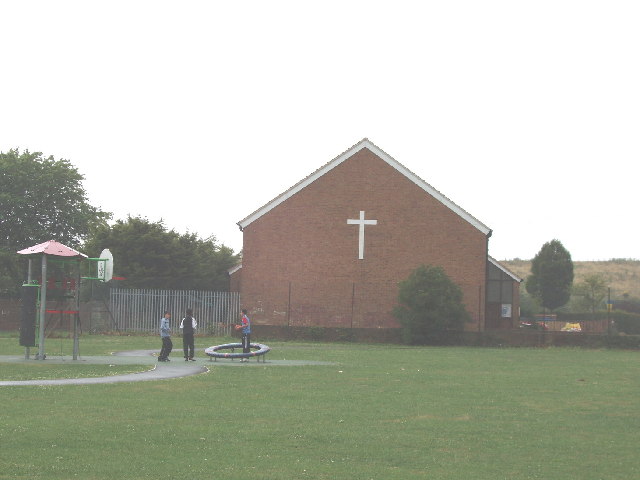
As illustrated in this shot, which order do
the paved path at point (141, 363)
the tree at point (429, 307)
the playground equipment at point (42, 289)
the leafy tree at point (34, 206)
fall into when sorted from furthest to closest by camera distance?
the leafy tree at point (34, 206) < the tree at point (429, 307) < the playground equipment at point (42, 289) < the paved path at point (141, 363)

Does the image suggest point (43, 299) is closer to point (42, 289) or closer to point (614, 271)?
point (42, 289)

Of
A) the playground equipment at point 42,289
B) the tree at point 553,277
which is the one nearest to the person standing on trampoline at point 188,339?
the playground equipment at point 42,289

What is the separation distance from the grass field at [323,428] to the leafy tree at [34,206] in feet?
147

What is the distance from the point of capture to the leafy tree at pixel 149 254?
62438 mm

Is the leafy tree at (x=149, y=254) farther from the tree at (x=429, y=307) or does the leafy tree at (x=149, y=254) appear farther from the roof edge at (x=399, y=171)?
the tree at (x=429, y=307)

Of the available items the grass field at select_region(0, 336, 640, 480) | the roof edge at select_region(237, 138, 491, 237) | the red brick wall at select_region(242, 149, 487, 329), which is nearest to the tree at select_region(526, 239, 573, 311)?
the roof edge at select_region(237, 138, 491, 237)

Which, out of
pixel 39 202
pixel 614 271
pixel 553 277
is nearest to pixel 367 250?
pixel 39 202

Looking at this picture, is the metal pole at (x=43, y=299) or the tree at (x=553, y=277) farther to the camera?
the tree at (x=553, y=277)

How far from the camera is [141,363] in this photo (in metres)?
27.2

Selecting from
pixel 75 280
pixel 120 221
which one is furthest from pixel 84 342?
pixel 120 221

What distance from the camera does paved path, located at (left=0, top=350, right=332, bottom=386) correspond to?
21013 millimetres

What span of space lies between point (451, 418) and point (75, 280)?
16.4 meters

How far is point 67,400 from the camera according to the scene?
661 inches

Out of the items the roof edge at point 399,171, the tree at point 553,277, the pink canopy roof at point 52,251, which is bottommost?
the pink canopy roof at point 52,251
